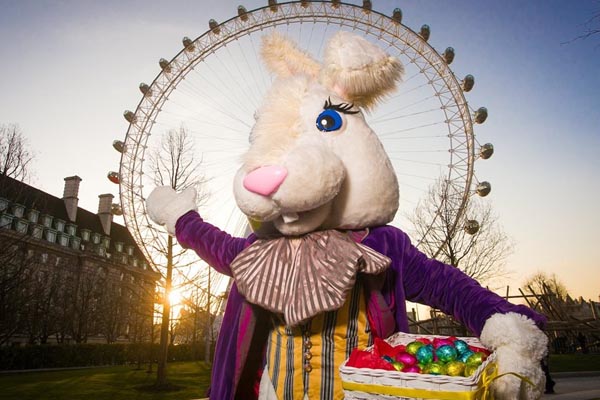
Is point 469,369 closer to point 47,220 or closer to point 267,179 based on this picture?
point 267,179

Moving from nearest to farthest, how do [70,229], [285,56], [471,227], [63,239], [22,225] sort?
1. [285,56]
2. [471,227]
3. [22,225]
4. [63,239]
5. [70,229]

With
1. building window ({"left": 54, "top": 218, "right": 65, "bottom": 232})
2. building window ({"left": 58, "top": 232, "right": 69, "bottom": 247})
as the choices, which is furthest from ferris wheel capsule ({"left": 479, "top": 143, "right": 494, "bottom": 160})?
building window ({"left": 54, "top": 218, "right": 65, "bottom": 232})

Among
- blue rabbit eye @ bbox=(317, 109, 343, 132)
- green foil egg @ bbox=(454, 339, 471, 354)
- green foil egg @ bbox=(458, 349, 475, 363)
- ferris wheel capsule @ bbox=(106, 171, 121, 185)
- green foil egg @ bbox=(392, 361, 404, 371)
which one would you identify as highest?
ferris wheel capsule @ bbox=(106, 171, 121, 185)

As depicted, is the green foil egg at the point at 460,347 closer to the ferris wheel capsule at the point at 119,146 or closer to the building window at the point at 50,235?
the ferris wheel capsule at the point at 119,146

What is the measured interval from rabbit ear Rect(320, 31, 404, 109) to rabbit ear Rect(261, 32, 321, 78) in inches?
13.0

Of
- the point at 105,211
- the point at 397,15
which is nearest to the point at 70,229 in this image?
the point at 105,211

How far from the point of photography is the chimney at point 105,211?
1790 inches

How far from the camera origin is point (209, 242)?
87.4 inches

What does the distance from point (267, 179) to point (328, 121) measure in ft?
1.65

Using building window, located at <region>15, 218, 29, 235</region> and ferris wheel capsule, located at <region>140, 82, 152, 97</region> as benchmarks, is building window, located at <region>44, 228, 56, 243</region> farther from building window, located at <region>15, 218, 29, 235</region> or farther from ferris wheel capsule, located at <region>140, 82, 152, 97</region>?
ferris wheel capsule, located at <region>140, 82, 152, 97</region>

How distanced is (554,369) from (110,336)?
27.1 metres

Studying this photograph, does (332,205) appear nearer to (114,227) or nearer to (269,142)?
(269,142)

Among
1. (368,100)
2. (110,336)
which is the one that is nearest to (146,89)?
(368,100)

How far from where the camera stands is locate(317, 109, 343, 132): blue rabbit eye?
1.94 meters
